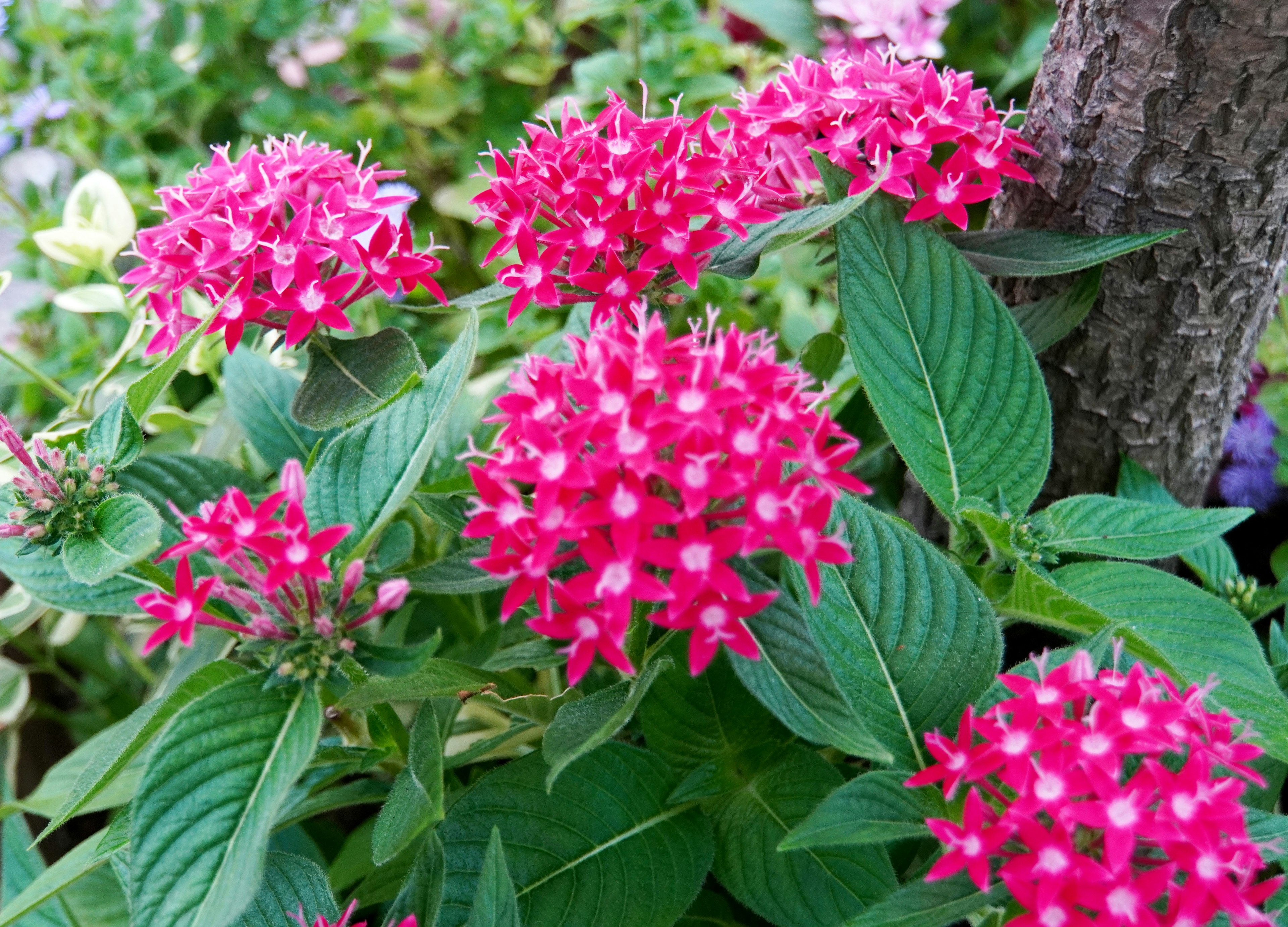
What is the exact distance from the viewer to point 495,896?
0.63 metres

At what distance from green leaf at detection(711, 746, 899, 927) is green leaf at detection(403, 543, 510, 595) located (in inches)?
11.2

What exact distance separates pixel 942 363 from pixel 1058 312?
0.17 m

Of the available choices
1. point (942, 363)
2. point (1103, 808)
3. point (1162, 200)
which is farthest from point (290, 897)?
point (1162, 200)

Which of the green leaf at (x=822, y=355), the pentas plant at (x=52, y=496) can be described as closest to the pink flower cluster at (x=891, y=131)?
the green leaf at (x=822, y=355)

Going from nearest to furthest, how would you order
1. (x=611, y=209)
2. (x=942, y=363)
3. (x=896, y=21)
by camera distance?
(x=611, y=209), (x=942, y=363), (x=896, y=21)

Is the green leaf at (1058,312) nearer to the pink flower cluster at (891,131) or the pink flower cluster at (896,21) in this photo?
the pink flower cluster at (891,131)

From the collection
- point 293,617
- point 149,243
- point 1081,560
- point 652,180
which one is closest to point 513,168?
point 652,180

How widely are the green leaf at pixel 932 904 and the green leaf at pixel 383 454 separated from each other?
0.42m

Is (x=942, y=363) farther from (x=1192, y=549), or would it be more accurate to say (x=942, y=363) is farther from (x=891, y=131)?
(x=1192, y=549)

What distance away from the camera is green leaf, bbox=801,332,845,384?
0.96 m

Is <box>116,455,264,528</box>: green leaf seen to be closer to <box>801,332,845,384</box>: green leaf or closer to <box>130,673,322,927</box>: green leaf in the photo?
<box>130,673,322,927</box>: green leaf

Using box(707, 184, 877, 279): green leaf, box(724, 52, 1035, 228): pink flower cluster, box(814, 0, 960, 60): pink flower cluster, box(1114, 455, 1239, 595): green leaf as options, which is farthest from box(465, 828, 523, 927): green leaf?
box(814, 0, 960, 60): pink flower cluster

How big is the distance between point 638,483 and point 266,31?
1.55 metres

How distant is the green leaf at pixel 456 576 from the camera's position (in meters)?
0.73
